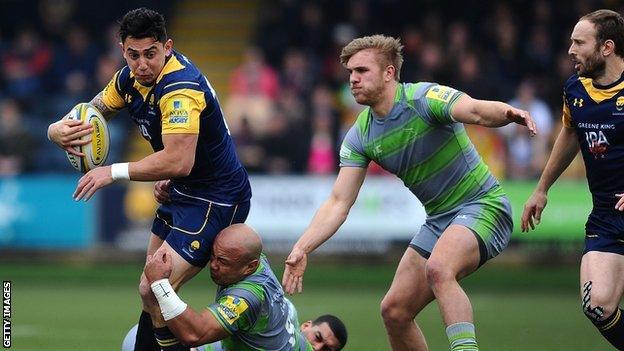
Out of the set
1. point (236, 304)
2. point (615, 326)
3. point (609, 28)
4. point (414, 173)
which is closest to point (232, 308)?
point (236, 304)

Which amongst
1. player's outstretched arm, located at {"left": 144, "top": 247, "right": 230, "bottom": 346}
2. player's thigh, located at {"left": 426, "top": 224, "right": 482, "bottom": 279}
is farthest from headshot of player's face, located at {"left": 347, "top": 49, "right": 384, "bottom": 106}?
player's outstretched arm, located at {"left": 144, "top": 247, "right": 230, "bottom": 346}

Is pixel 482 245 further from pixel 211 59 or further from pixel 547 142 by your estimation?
pixel 211 59

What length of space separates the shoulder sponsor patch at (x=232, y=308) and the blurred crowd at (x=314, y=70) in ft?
31.6

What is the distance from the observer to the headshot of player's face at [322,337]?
8.78 metres

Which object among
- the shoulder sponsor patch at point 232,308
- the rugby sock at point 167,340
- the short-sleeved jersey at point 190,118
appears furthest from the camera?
the short-sleeved jersey at point 190,118

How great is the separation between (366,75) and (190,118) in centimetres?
129

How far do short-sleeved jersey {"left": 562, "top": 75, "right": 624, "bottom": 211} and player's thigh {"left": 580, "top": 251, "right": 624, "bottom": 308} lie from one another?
0.37 m

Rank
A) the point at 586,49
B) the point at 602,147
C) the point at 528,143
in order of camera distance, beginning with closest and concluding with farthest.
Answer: the point at 586,49 → the point at 602,147 → the point at 528,143

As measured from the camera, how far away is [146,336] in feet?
26.9

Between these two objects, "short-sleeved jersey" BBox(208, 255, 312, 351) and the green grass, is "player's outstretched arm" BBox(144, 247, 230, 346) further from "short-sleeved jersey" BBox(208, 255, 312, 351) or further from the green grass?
the green grass

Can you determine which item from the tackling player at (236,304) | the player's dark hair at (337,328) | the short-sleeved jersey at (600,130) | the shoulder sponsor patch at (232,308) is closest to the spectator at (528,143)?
the short-sleeved jersey at (600,130)

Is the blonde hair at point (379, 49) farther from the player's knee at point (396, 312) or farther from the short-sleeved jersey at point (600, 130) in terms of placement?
the player's knee at point (396, 312)

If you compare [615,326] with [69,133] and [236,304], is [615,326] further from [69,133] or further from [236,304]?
[69,133]

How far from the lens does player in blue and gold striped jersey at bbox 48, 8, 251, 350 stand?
7.96 m
